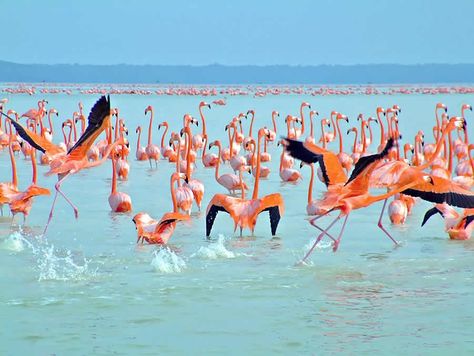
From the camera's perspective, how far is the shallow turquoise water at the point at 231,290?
563 centimetres

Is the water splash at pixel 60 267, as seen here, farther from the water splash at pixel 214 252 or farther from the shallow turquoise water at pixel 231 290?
the water splash at pixel 214 252

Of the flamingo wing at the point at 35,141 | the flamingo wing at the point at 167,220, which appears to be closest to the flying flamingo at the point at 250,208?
the flamingo wing at the point at 167,220

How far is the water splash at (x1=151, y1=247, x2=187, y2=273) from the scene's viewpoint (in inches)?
283

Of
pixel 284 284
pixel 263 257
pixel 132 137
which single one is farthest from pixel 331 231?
pixel 132 137

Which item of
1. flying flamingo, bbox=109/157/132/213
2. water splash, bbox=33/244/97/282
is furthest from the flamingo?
water splash, bbox=33/244/97/282

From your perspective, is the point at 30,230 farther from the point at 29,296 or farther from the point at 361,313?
the point at 361,313

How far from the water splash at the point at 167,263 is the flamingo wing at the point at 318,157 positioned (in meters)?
1.08

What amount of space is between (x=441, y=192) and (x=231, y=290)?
214 cm

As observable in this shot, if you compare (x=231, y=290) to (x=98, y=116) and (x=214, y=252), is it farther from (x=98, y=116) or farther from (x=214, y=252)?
(x=98, y=116)

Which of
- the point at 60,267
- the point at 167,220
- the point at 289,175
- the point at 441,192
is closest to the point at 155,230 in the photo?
the point at 167,220

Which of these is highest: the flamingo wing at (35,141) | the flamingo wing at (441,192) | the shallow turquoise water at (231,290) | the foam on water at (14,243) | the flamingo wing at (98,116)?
the flamingo wing at (98,116)

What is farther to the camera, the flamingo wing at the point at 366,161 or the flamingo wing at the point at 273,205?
the flamingo wing at the point at 273,205

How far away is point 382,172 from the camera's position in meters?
7.91

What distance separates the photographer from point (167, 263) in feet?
23.7
